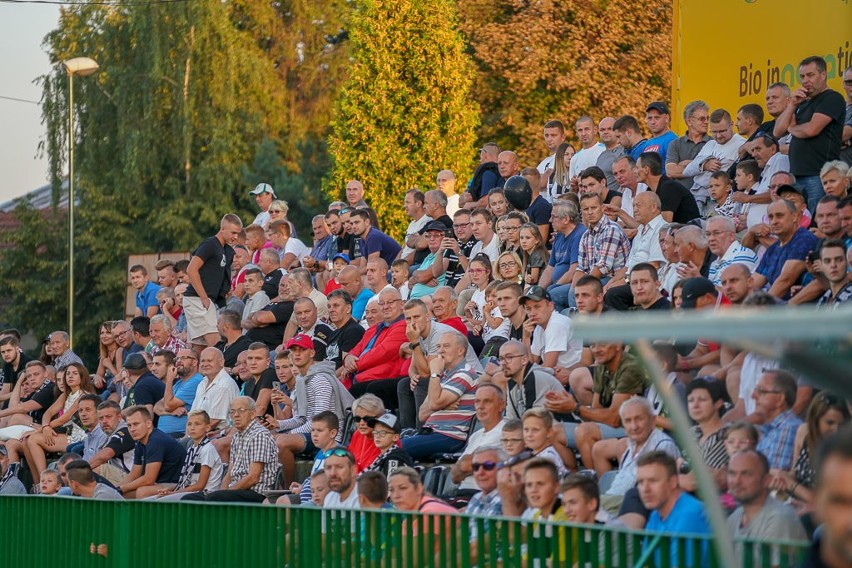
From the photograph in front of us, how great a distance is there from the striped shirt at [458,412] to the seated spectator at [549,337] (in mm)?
542

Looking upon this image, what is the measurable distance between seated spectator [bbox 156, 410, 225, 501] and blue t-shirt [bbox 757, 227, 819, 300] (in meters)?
4.74

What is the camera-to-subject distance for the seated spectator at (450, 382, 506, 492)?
960cm

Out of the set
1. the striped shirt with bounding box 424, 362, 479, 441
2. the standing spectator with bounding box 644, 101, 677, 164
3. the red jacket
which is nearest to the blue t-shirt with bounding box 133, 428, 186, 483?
the red jacket

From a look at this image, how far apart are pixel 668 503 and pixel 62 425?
34.1 feet

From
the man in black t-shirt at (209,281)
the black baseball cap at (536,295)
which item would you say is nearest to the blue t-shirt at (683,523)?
the black baseball cap at (536,295)

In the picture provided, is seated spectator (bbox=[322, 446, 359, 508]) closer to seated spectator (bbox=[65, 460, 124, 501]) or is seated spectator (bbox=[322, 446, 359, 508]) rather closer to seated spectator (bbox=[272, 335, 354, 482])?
seated spectator (bbox=[272, 335, 354, 482])

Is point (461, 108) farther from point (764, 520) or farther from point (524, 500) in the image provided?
point (764, 520)

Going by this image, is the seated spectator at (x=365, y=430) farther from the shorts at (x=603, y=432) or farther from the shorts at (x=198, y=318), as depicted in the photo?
the shorts at (x=198, y=318)

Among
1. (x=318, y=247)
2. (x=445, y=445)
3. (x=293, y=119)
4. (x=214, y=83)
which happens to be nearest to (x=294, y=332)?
(x=318, y=247)

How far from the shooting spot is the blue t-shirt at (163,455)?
12.5 m

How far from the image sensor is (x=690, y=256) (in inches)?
417

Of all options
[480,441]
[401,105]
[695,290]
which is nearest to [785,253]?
[695,290]

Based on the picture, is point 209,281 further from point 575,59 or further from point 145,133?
point 145,133

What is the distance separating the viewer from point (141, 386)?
47.6 feet
